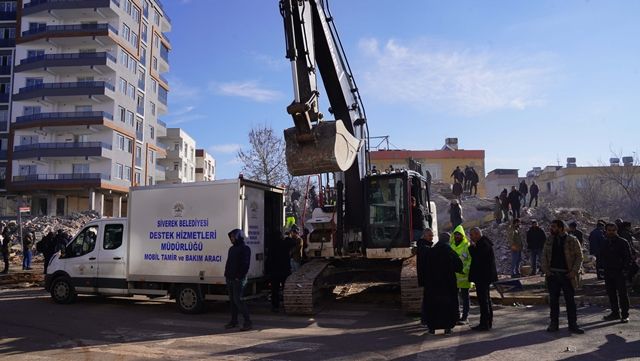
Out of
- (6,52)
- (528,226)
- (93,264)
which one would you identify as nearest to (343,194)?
(93,264)

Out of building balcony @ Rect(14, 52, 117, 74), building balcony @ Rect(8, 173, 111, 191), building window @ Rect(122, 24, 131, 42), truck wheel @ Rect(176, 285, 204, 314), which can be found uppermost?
building window @ Rect(122, 24, 131, 42)

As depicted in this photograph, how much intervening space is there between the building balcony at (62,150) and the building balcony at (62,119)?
2045 mm

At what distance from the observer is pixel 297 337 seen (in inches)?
349

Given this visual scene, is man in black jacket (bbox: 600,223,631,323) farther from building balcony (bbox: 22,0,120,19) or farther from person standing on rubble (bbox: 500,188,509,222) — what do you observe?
building balcony (bbox: 22,0,120,19)

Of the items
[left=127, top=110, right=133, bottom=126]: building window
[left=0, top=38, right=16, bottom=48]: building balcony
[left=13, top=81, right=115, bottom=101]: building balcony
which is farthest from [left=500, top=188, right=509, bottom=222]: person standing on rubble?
[left=0, top=38, right=16, bottom=48]: building balcony

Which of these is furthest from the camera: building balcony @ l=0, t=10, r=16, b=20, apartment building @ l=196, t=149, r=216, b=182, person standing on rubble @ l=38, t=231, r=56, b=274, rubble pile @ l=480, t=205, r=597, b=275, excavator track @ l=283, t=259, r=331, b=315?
apartment building @ l=196, t=149, r=216, b=182

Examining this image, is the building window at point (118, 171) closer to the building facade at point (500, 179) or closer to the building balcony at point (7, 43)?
the building balcony at point (7, 43)

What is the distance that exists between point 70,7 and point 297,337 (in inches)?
2186

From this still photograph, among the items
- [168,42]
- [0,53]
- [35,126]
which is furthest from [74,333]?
[168,42]

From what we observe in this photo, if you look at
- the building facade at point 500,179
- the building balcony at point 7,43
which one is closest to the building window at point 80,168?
the building balcony at point 7,43

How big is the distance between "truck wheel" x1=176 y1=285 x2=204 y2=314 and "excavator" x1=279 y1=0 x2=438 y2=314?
197 cm

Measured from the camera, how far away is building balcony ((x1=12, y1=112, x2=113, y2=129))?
52.6 meters

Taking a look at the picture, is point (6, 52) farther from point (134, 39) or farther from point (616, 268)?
point (616, 268)

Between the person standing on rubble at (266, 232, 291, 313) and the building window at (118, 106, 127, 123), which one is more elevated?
the building window at (118, 106, 127, 123)
